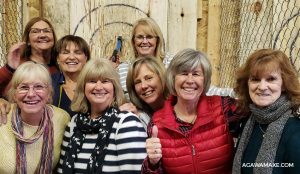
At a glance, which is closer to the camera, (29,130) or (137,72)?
(29,130)

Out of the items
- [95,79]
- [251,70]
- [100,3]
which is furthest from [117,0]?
[251,70]

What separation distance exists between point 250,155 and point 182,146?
363 mm

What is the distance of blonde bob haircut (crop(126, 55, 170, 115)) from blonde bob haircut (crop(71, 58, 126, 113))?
0.23 meters

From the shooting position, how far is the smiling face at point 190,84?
1.75 meters

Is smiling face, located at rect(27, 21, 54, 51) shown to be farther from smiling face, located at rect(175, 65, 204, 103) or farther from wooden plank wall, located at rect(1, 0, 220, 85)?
smiling face, located at rect(175, 65, 204, 103)

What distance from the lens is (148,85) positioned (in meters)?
2.10

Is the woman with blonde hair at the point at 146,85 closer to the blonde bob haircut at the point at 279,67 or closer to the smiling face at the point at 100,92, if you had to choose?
the smiling face at the point at 100,92

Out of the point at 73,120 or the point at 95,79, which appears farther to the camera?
the point at 73,120

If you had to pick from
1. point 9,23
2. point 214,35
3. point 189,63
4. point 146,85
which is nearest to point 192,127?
point 189,63

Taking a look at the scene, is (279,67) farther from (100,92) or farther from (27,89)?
(27,89)

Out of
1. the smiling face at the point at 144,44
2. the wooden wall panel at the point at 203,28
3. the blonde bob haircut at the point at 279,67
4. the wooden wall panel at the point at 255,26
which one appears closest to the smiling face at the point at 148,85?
the smiling face at the point at 144,44

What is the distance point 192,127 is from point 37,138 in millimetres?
999

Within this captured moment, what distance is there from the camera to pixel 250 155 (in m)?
1.56

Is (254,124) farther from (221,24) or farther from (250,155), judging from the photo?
(221,24)
